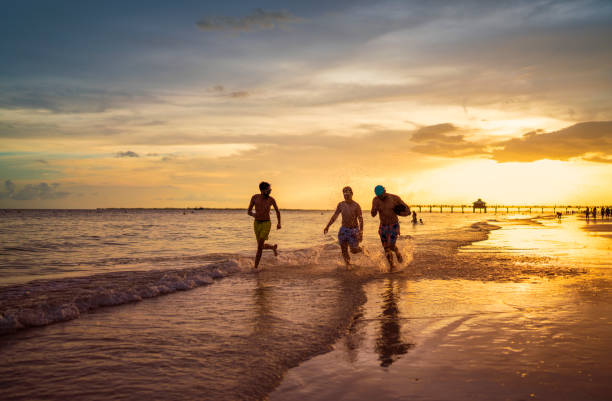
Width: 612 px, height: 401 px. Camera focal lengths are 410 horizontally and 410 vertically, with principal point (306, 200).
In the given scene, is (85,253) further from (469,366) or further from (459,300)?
(469,366)

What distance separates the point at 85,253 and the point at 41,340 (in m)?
12.7

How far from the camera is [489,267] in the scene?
1121 centimetres

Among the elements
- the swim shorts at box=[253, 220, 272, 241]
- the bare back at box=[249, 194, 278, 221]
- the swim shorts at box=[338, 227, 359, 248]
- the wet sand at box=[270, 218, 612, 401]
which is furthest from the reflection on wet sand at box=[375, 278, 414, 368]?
the bare back at box=[249, 194, 278, 221]

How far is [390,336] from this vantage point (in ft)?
16.0

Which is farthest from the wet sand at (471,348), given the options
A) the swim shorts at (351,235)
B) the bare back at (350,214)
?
the bare back at (350,214)

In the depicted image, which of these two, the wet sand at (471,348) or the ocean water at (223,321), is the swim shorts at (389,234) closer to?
the ocean water at (223,321)

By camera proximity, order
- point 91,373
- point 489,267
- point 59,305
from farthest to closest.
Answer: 1. point 489,267
2. point 59,305
3. point 91,373

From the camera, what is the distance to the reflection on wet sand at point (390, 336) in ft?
13.6

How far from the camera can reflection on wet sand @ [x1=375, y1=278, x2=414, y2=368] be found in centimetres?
416

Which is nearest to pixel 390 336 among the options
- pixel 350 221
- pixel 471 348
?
pixel 471 348

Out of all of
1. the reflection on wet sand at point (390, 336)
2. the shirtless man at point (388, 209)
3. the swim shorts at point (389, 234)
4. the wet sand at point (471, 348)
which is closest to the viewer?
the wet sand at point (471, 348)

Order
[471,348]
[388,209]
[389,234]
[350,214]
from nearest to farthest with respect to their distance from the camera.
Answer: [471,348]
[388,209]
[389,234]
[350,214]

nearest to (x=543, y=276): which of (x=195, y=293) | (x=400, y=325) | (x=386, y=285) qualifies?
(x=386, y=285)

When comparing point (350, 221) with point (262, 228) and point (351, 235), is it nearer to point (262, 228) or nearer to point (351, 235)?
point (351, 235)
